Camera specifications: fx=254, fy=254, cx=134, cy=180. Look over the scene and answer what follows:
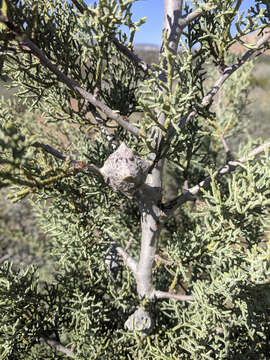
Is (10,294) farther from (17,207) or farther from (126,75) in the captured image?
(17,207)

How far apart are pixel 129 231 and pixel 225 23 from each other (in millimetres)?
2912

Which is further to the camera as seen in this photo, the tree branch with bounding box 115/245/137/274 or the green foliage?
the tree branch with bounding box 115/245/137/274

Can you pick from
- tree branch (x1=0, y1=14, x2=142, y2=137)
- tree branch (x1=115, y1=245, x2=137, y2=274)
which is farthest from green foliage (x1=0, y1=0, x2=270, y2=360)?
tree branch (x1=115, y1=245, x2=137, y2=274)

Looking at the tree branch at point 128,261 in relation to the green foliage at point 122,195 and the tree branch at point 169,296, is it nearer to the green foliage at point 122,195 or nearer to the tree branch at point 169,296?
the green foliage at point 122,195

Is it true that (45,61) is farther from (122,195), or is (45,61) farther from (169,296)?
(169,296)

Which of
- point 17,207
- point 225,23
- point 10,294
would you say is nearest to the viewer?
point 225,23

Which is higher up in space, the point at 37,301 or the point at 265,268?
the point at 265,268

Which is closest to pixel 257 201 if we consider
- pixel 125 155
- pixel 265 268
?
pixel 265 268

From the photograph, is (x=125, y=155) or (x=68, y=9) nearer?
(x=125, y=155)

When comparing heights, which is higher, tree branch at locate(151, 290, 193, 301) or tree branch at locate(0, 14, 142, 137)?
tree branch at locate(0, 14, 142, 137)

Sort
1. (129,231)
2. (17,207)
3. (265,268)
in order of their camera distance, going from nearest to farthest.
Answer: (265,268) → (129,231) → (17,207)

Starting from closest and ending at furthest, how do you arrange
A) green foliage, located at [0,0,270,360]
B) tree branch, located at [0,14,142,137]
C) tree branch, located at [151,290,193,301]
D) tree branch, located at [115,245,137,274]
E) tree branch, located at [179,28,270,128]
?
tree branch, located at [0,14,142,137], green foliage, located at [0,0,270,360], tree branch, located at [179,28,270,128], tree branch, located at [151,290,193,301], tree branch, located at [115,245,137,274]

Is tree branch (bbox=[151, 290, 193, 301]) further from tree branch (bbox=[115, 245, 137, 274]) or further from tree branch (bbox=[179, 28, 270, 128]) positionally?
tree branch (bbox=[179, 28, 270, 128])

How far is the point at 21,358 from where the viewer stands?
8.85 feet
